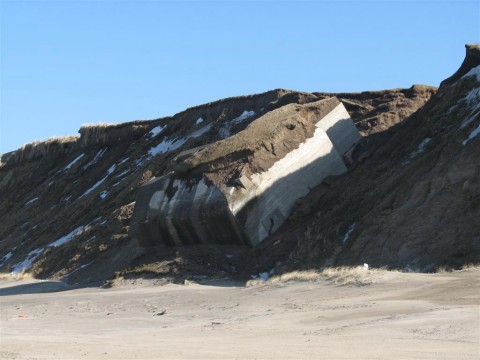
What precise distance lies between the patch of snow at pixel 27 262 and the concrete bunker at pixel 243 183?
8865 millimetres

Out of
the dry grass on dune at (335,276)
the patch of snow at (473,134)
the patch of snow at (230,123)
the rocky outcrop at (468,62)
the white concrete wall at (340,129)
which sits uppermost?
the patch of snow at (230,123)

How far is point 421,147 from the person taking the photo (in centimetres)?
2281

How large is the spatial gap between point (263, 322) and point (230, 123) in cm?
2405

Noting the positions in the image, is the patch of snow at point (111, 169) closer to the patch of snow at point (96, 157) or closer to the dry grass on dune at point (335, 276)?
the patch of snow at point (96, 157)

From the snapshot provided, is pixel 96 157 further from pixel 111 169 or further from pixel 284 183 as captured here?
pixel 284 183

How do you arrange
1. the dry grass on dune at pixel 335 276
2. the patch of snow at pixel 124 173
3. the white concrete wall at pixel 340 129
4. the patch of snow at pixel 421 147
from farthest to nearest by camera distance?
the patch of snow at pixel 124 173 → the white concrete wall at pixel 340 129 → the patch of snow at pixel 421 147 → the dry grass on dune at pixel 335 276

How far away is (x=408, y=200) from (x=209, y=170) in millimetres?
8106

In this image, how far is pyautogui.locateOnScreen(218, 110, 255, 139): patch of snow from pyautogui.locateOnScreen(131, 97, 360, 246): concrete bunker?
7.82 meters

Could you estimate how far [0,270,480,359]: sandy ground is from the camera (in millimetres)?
9164

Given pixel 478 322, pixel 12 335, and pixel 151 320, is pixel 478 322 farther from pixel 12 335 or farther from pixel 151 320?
pixel 12 335

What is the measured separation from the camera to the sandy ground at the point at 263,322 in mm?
9164

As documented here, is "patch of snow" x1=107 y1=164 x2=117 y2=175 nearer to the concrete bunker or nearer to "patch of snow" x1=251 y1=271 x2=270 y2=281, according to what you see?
the concrete bunker

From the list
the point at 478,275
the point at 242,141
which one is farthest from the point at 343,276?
the point at 242,141

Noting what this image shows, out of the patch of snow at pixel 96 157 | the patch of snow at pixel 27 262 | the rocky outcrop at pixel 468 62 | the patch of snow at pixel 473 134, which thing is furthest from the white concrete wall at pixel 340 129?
the patch of snow at pixel 96 157
